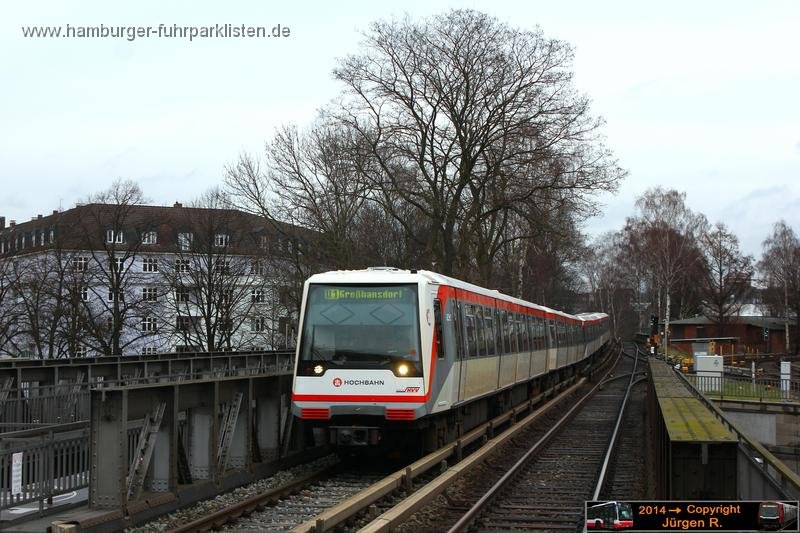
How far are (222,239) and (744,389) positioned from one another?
31558 mm

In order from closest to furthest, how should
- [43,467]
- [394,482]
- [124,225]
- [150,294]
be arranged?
[43,467]
[394,482]
[124,225]
[150,294]

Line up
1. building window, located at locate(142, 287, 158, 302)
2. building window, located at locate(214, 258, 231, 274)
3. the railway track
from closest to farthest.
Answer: the railway track
building window, located at locate(214, 258, 231, 274)
building window, located at locate(142, 287, 158, 302)

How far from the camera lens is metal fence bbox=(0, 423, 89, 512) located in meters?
9.55

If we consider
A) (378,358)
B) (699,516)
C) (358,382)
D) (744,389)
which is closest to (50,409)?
(358,382)

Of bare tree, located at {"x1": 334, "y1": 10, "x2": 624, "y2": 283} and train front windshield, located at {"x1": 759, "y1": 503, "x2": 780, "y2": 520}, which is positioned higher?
bare tree, located at {"x1": 334, "y1": 10, "x2": 624, "y2": 283}

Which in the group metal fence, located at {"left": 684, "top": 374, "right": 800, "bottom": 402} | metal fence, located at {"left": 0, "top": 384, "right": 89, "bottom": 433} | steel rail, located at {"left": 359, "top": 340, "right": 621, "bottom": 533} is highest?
metal fence, located at {"left": 0, "top": 384, "right": 89, "bottom": 433}

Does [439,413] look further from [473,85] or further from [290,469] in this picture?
[473,85]

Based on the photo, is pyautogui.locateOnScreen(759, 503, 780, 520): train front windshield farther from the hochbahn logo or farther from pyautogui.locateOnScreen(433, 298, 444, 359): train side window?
pyautogui.locateOnScreen(433, 298, 444, 359): train side window

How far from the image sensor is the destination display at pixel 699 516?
5.83 m

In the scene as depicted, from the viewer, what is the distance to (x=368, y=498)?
35.4ft

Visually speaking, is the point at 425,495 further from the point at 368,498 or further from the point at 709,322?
the point at 709,322

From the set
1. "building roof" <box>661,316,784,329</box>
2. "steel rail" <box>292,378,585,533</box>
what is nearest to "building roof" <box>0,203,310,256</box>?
"steel rail" <box>292,378,585,533</box>

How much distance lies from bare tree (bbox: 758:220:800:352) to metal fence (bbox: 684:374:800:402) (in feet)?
169

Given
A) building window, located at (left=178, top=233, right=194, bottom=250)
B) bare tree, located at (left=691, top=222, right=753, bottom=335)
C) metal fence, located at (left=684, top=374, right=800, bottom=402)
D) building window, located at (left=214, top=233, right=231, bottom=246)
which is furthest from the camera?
bare tree, located at (left=691, top=222, right=753, bottom=335)
